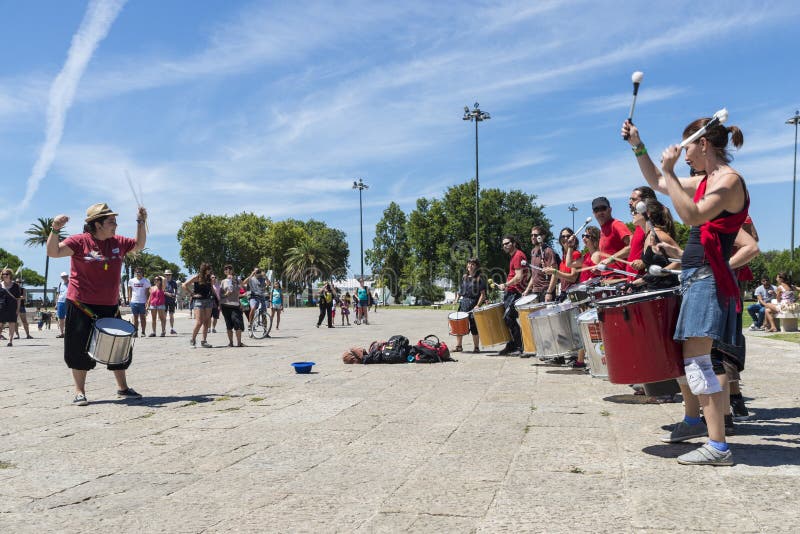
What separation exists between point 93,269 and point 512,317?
6323 mm

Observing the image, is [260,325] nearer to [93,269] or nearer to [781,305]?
[93,269]

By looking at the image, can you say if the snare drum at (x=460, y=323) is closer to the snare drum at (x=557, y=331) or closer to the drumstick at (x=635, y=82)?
the snare drum at (x=557, y=331)

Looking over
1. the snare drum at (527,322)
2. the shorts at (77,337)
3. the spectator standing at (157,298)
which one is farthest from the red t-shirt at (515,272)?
the spectator standing at (157,298)

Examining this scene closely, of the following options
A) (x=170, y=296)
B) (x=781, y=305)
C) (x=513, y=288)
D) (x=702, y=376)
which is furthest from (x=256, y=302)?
(x=702, y=376)

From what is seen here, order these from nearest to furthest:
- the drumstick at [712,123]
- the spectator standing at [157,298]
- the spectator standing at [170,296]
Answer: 1. the drumstick at [712,123]
2. the spectator standing at [157,298]
3. the spectator standing at [170,296]

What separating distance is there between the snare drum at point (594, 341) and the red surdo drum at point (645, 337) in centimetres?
127

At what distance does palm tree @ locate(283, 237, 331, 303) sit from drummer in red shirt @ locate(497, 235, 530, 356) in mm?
77970

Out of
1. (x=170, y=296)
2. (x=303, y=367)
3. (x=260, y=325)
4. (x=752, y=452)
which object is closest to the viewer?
(x=752, y=452)

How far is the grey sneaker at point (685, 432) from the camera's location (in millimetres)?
4336

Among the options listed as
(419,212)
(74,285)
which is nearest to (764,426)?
(74,285)

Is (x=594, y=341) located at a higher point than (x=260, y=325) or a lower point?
higher

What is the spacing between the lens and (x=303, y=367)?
345 inches

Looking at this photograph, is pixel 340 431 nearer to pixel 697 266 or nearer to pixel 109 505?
pixel 109 505

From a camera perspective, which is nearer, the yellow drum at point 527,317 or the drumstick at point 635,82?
the drumstick at point 635,82
